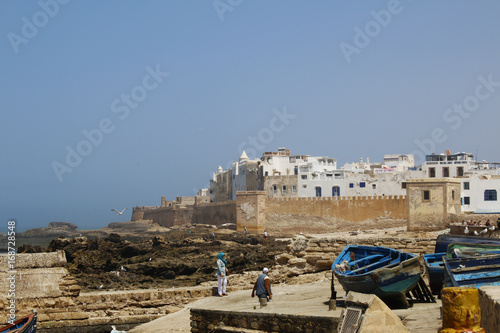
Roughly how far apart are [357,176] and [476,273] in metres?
36.1

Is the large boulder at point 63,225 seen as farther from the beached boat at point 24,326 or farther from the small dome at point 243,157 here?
the beached boat at point 24,326

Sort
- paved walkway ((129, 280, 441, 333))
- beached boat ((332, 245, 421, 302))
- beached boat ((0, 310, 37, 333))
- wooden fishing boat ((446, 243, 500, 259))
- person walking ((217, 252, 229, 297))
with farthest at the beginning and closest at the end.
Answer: person walking ((217, 252, 229, 297)), beached boat ((0, 310, 37, 333)), wooden fishing boat ((446, 243, 500, 259)), beached boat ((332, 245, 421, 302)), paved walkway ((129, 280, 441, 333))

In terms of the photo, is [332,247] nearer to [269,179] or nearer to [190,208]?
[269,179]

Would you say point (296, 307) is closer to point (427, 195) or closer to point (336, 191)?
point (427, 195)

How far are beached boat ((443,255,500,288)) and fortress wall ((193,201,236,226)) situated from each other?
3680 centimetres

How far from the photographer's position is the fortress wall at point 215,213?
4550 cm

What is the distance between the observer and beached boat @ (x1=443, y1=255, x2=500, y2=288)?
6.85 metres

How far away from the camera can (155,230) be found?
216 feet

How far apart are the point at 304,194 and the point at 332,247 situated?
31413 mm

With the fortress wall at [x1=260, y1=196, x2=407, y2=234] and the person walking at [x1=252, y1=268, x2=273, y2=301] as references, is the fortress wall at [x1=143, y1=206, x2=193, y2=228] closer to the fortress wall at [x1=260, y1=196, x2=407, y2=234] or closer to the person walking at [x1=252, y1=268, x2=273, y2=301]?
the fortress wall at [x1=260, y1=196, x2=407, y2=234]

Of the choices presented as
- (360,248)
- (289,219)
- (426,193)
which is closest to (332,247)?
(360,248)

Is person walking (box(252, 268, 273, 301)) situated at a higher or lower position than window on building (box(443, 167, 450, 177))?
lower

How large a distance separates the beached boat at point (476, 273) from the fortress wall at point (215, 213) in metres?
36.8

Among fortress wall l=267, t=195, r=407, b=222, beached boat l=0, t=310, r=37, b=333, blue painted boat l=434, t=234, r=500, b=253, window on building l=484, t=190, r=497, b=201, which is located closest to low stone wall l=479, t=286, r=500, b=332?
blue painted boat l=434, t=234, r=500, b=253
